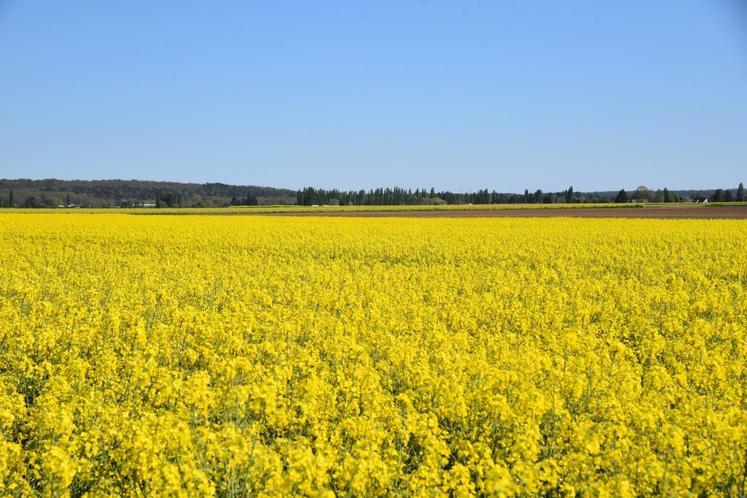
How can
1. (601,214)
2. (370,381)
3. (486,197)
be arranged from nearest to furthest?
(370,381), (601,214), (486,197)

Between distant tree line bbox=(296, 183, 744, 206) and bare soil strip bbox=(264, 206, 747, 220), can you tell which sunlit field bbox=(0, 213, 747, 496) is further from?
distant tree line bbox=(296, 183, 744, 206)

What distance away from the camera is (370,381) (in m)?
7.25

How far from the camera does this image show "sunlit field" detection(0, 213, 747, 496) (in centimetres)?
514

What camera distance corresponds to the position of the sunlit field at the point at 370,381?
5.14 metres

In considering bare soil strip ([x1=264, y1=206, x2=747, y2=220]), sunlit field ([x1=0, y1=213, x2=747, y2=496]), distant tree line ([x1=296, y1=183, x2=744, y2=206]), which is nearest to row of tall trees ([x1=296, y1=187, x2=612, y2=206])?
distant tree line ([x1=296, y1=183, x2=744, y2=206])

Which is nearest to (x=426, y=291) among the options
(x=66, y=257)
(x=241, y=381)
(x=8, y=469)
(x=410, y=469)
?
(x=241, y=381)

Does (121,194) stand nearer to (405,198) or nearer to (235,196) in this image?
(235,196)

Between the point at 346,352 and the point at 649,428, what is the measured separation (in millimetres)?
4124

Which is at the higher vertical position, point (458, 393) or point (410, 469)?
point (458, 393)

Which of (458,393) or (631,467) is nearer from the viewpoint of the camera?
(631,467)

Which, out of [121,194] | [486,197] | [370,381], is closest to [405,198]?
[486,197]

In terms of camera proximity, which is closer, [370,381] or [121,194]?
[370,381]

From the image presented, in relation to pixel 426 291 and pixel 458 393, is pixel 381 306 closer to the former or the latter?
pixel 426 291

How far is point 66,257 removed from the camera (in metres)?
21.0
